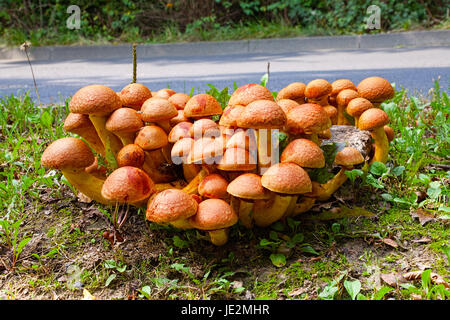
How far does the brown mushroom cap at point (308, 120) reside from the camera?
2194 mm

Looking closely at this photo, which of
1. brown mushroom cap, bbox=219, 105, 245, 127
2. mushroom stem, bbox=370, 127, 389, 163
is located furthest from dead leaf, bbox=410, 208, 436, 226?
brown mushroom cap, bbox=219, 105, 245, 127

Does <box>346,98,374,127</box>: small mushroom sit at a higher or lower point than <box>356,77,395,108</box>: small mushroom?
lower

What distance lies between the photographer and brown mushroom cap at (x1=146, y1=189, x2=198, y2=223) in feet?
6.37

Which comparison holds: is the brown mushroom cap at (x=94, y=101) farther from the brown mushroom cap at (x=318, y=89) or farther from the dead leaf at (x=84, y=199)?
the brown mushroom cap at (x=318, y=89)

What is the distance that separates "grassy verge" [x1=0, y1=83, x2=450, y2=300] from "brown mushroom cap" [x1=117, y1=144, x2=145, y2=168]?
417 millimetres

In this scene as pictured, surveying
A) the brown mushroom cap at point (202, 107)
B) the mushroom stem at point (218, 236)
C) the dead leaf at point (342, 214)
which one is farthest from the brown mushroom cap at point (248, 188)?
the dead leaf at point (342, 214)

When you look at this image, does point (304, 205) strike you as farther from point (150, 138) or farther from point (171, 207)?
point (150, 138)

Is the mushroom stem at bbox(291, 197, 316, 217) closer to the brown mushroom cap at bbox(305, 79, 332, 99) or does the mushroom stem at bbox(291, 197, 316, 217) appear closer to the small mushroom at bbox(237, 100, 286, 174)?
the small mushroom at bbox(237, 100, 286, 174)

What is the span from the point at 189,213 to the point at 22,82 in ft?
22.6

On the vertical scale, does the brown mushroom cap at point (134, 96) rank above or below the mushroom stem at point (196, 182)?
above

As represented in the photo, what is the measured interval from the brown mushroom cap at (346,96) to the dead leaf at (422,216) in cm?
91

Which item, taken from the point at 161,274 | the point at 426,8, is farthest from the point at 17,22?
the point at 161,274

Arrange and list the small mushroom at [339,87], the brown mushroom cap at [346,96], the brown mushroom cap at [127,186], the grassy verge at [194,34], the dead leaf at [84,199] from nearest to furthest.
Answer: the brown mushroom cap at [127,186]
the dead leaf at [84,199]
the brown mushroom cap at [346,96]
the small mushroom at [339,87]
the grassy verge at [194,34]

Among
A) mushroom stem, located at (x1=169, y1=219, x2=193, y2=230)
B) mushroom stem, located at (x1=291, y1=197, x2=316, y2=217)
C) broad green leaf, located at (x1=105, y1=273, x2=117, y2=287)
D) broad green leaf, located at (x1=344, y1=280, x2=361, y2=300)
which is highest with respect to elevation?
mushroom stem, located at (x1=169, y1=219, x2=193, y2=230)
